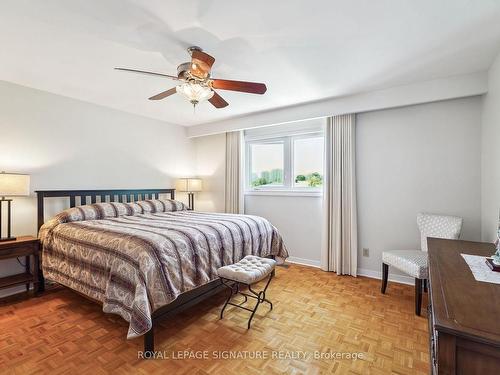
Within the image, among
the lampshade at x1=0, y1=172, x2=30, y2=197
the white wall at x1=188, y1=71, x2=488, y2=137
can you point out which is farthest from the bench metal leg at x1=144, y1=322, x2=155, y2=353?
the white wall at x1=188, y1=71, x2=488, y2=137

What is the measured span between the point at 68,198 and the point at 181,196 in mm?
1960

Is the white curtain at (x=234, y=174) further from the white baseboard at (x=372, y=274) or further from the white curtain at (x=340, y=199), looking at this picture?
the white curtain at (x=340, y=199)

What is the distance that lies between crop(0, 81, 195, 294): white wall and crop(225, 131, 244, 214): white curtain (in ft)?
3.70

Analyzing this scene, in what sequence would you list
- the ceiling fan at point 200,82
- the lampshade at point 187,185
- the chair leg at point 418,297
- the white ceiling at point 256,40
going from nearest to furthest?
1. the white ceiling at point 256,40
2. the ceiling fan at point 200,82
3. the chair leg at point 418,297
4. the lampshade at point 187,185

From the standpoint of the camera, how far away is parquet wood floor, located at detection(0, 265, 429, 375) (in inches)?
68.9

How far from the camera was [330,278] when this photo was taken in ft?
11.2

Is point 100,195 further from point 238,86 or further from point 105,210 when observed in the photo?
point 238,86

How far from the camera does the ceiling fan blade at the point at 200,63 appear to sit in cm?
192

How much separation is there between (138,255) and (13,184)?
185cm

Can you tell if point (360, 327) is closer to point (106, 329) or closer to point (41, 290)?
point (106, 329)

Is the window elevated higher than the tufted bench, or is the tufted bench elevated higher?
the window

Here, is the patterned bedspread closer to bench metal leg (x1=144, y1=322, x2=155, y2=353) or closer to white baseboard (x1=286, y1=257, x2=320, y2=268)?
bench metal leg (x1=144, y1=322, x2=155, y2=353)

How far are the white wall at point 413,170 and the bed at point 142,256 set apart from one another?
4.70 ft

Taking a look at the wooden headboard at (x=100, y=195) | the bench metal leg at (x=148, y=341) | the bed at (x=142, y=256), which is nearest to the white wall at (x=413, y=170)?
the bed at (x=142, y=256)
